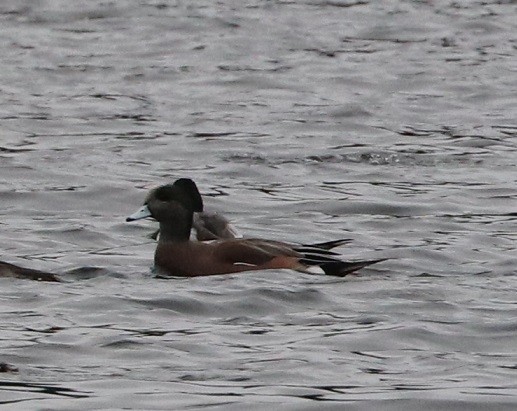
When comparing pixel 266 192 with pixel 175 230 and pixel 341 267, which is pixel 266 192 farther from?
pixel 341 267

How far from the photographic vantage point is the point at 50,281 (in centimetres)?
1238

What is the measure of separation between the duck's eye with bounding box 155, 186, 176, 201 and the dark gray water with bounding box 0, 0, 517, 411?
48 centimetres

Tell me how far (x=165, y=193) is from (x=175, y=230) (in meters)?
0.28

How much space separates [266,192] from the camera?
1650 centimetres

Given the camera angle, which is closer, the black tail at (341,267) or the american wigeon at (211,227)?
the black tail at (341,267)

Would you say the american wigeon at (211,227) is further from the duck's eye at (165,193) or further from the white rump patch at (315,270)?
the white rump patch at (315,270)

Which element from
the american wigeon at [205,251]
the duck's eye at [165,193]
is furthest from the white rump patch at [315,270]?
the duck's eye at [165,193]

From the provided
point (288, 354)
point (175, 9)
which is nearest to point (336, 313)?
point (288, 354)

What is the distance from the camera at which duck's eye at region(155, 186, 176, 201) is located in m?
13.5

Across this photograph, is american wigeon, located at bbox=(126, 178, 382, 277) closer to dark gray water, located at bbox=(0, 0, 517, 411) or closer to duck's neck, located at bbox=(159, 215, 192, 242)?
duck's neck, located at bbox=(159, 215, 192, 242)

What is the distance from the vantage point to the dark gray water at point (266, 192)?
9.83 metres

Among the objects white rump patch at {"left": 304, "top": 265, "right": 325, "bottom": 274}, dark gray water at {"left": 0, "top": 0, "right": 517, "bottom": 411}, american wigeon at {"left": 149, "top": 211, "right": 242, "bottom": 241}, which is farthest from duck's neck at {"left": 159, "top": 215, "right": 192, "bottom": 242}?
white rump patch at {"left": 304, "top": 265, "right": 325, "bottom": 274}

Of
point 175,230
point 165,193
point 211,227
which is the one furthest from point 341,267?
point 211,227

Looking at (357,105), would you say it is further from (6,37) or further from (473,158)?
(6,37)
